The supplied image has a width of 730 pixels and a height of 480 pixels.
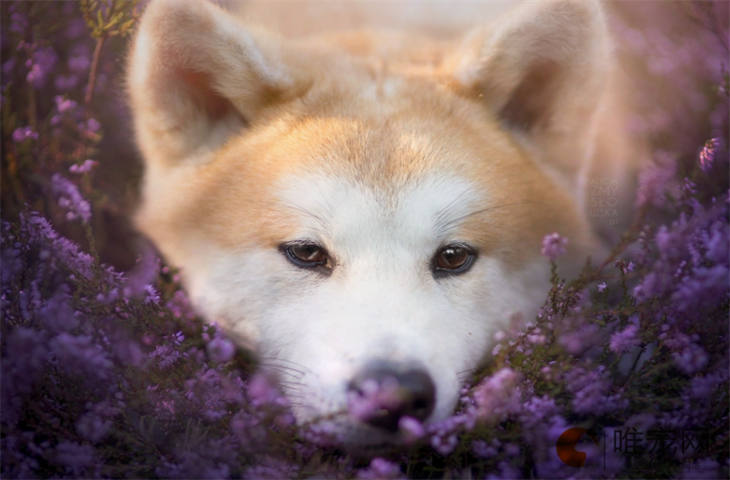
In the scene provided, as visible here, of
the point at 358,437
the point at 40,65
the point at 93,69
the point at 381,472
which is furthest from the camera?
the point at 40,65

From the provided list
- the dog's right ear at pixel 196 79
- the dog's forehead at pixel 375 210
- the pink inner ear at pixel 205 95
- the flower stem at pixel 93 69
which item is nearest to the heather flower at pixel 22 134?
the flower stem at pixel 93 69

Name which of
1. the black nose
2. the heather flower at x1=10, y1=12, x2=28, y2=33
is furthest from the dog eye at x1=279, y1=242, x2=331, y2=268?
the heather flower at x1=10, y1=12, x2=28, y2=33

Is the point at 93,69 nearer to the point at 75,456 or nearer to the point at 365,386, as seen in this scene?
the point at 75,456

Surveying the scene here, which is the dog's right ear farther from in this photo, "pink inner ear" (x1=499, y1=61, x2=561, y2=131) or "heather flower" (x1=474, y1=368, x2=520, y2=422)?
"heather flower" (x1=474, y1=368, x2=520, y2=422)

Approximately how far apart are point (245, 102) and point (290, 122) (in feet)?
0.71

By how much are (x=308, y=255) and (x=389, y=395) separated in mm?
713

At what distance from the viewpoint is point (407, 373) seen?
182 cm

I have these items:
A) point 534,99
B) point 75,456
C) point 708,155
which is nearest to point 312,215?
point 75,456

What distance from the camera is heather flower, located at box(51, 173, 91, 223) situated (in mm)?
2357

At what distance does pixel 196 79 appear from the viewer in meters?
2.64

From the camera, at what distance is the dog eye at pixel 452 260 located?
2311 mm

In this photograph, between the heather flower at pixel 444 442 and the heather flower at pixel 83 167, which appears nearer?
the heather flower at pixel 444 442

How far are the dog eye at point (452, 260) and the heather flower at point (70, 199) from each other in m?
1.28

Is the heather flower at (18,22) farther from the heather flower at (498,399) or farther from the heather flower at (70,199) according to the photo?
the heather flower at (498,399)
